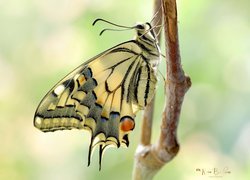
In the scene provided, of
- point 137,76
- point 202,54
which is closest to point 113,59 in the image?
point 137,76

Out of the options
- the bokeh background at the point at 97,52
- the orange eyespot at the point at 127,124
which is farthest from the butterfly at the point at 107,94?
the bokeh background at the point at 97,52

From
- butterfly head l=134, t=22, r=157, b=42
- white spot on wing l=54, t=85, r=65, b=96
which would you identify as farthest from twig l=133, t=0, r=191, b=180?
white spot on wing l=54, t=85, r=65, b=96

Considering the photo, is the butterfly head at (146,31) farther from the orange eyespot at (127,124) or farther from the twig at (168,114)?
the orange eyespot at (127,124)

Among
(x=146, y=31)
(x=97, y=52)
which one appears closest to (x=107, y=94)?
(x=146, y=31)

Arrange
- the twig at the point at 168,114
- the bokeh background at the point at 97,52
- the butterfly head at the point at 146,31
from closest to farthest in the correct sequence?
the twig at the point at 168,114 < the butterfly head at the point at 146,31 < the bokeh background at the point at 97,52

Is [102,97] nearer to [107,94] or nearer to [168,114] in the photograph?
[107,94]

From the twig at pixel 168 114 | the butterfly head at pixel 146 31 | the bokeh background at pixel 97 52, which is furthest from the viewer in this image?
the bokeh background at pixel 97 52

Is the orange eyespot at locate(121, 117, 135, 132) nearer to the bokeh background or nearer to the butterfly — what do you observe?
the butterfly
